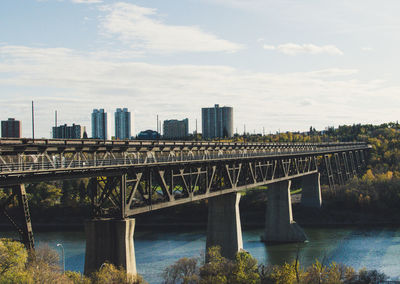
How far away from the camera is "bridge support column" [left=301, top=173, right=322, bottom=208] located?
96.4 metres

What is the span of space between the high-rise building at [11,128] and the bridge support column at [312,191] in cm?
6468

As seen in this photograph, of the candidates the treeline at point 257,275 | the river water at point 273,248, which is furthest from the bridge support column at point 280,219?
the treeline at point 257,275

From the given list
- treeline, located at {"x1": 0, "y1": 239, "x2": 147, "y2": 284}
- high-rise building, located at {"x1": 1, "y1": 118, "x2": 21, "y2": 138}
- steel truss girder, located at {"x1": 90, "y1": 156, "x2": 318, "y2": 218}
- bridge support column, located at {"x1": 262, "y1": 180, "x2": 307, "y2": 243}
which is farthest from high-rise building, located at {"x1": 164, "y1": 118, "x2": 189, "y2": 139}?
treeline, located at {"x1": 0, "y1": 239, "x2": 147, "y2": 284}

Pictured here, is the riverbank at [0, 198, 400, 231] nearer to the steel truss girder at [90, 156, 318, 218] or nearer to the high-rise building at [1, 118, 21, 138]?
the steel truss girder at [90, 156, 318, 218]

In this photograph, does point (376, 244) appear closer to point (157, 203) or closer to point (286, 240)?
point (286, 240)

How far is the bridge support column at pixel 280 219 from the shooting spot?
76.2 meters

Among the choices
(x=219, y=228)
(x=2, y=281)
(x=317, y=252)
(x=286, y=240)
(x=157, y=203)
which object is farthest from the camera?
(x=286, y=240)

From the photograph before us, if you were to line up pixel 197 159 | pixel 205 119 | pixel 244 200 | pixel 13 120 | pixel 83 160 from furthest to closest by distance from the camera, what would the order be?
pixel 205 119 < pixel 244 200 < pixel 197 159 < pixel 13 120 < pixel 83 160

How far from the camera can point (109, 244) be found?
35031 millimetres

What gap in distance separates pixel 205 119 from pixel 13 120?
13997 centimetres

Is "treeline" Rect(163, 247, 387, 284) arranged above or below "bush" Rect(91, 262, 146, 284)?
below

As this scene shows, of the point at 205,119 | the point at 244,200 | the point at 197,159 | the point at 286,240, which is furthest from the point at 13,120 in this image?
the point at 205,119

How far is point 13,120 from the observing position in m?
44.1

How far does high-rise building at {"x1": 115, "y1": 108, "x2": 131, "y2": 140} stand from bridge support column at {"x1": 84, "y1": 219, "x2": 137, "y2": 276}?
271 feet
